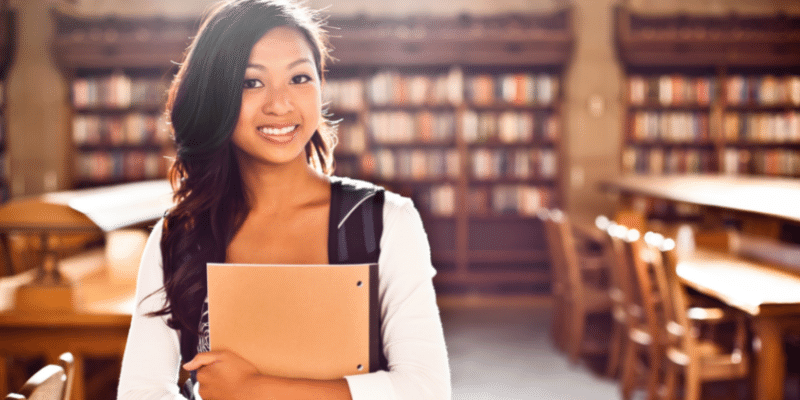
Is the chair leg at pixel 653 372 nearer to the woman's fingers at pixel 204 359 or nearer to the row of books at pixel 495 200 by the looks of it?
the woman's fingers at pixel 204 359

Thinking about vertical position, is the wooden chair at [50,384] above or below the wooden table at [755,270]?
above

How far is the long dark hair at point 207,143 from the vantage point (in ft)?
2.62

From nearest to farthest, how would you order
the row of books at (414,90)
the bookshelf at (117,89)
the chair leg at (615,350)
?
the chair leg at (615,350)
the bookshelf at (117,89)
the row of books at (414,90)

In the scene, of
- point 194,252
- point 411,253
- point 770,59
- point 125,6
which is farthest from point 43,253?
point 770,59

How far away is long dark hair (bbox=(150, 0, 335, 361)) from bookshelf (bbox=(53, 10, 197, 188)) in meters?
4.98

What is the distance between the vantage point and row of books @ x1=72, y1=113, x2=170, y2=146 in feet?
18.8

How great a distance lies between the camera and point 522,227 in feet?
19.3

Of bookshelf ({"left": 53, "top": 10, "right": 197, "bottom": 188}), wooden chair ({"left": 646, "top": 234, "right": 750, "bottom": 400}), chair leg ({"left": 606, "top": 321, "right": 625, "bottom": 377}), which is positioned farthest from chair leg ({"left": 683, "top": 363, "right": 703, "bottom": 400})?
bookshelf ({"left": 53, "top": 10, "right": 197, "bottom": 188})

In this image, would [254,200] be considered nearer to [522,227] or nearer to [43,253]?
[43,253]

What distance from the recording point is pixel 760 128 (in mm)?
5766

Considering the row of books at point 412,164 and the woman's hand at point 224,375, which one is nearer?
the woman's hand at point 224,375

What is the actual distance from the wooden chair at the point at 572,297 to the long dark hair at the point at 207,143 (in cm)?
315

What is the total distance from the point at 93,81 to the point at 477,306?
13.6 ft

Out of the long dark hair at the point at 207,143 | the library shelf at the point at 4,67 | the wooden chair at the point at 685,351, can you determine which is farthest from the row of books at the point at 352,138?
the long dark hair at the point at 207,143
